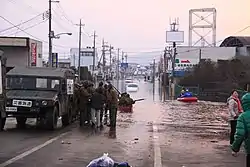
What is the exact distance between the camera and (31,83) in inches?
698

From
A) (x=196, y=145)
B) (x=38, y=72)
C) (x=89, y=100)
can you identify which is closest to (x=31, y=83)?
(x=38, y=72)

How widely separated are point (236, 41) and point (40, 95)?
8539cm

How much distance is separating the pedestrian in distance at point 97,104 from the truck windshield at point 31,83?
5.17 feet

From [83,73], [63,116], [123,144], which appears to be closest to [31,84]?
[63,116]

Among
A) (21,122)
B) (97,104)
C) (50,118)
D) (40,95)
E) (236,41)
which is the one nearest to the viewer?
(50,118)

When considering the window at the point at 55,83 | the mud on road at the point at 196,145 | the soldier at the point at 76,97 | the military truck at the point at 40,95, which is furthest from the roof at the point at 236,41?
the window at the point at 55,83

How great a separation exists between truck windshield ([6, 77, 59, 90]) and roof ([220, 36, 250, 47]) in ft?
252

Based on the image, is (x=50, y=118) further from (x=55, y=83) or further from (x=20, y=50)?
(x=20, y=50)

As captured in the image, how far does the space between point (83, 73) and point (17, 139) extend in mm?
73381

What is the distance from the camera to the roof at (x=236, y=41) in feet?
304

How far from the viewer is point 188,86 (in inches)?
2788

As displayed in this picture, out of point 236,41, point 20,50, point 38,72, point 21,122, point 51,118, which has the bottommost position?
point 21,122

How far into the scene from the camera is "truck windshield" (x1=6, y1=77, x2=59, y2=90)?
17.7 m

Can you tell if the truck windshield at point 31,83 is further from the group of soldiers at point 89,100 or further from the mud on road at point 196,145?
the mud on road at point 196,145
